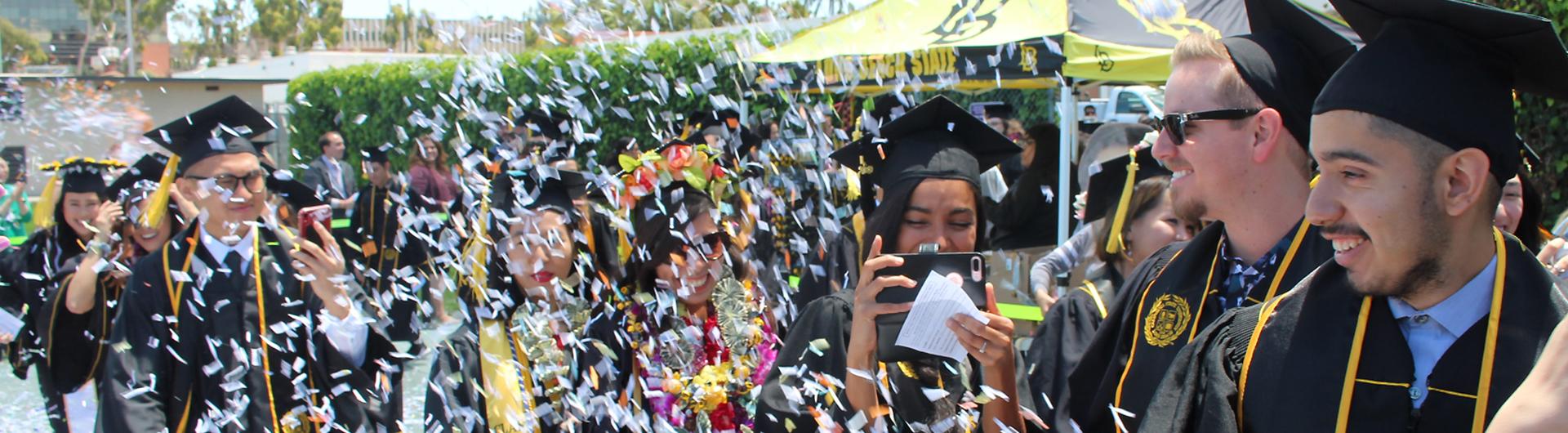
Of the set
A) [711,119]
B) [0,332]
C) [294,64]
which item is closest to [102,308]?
[0,332]

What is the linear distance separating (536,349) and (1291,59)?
99.3 inches

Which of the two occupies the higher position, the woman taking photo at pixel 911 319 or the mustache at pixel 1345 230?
the mustache at pixel 1345 230

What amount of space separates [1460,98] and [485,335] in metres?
3.10

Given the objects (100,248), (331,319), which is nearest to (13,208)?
(100,248)

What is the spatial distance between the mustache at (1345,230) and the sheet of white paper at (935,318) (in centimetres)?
94

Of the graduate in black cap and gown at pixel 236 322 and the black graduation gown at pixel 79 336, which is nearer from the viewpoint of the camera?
the graduate in black cap and gown at pixel 236 322

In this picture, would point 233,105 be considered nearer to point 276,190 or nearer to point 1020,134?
point 276,190

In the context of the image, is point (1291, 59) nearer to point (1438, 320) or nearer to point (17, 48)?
point (1438, 320)

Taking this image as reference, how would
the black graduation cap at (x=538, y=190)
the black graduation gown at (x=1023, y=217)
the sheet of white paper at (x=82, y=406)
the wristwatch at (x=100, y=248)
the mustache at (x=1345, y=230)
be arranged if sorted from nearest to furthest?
the mustache at (x=1345, y=230) → the black graduation cap at (x=538, y=190) → the sheet of white paper at (x=82, y=406) → the wristwatch at (x=100, y=248) → the black graduation gown at (x=1023, y=217)

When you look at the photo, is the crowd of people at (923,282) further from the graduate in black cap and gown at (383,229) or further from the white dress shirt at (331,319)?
the graduate in black cap and gown at (383,229)

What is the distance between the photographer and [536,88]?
1659 cm

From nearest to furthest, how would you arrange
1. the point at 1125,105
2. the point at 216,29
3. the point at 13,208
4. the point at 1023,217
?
the point at 1023,217 → the point at 13,208 → the point at 216,29 → the point at 1125,105

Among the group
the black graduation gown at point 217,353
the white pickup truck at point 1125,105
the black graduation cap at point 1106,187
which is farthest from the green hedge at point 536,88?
the white pickup truck at point 1125,105

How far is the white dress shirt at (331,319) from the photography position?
4355mm
